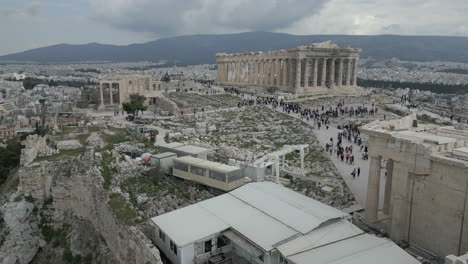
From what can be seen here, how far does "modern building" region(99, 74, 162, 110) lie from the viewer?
57072 millimetres

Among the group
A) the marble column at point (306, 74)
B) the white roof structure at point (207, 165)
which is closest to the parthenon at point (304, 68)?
the marble column at point (306, 74)

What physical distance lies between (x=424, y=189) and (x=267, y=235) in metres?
7.05

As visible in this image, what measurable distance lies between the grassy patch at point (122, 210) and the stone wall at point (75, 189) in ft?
0.93

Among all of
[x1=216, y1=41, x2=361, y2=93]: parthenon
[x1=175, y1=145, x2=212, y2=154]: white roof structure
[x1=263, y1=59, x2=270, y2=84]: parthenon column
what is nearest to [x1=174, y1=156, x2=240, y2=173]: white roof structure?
[x1=175, y1=145, x2=212, y2=154]: white roof structure

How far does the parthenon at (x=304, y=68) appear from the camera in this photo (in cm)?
6538

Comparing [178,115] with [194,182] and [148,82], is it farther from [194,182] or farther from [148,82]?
[194,182]

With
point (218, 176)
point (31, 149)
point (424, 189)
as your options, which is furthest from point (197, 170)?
point (31, 149)

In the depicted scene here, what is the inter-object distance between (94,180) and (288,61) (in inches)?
1936

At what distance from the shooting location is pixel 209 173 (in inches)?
908

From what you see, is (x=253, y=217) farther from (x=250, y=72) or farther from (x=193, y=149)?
(x=250, y=72)

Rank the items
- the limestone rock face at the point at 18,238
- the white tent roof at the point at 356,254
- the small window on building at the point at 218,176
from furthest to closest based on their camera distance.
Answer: the limestone rock face at the point at 18,238, the small window on building at the point at 218,176, the white tent roof at the point at 356,254

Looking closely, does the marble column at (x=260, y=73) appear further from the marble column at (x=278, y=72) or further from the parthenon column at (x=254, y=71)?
the marble column at (x=278, y=72)

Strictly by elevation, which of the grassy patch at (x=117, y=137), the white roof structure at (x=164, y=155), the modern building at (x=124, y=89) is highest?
the modern building at (x=124, y=89)

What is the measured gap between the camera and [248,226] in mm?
16594
